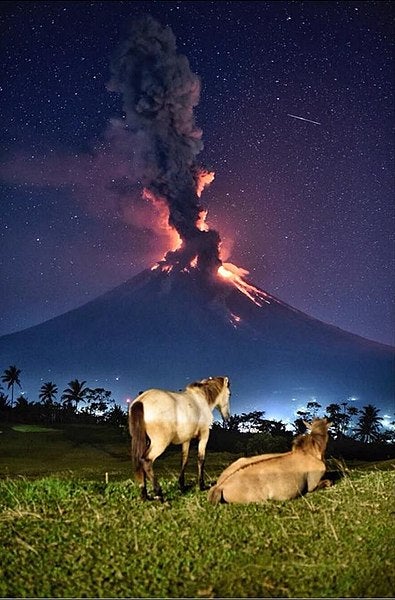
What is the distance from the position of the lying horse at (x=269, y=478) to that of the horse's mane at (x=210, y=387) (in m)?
2.12

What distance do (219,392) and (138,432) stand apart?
2.80 m

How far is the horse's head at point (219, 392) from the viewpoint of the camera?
38.5ft

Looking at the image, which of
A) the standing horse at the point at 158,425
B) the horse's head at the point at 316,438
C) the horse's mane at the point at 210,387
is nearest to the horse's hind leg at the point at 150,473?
the standing horse at the point at 158,425

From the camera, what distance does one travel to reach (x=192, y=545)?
673 centimetres

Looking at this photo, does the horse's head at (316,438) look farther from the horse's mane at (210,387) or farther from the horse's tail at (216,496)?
the horse's mane at (210,387)

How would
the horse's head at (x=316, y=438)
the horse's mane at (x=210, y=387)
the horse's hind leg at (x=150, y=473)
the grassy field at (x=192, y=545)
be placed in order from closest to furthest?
1. the grassy field at (x=192, y=545)
2. the horse's hind leg at (x=150, y=473)
3. the horse's head at (x=316, y=438)
4. the horse's mane at (x=210, y=387)

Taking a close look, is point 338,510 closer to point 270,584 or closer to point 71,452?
point 270,584

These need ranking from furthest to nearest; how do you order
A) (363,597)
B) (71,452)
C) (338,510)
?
(71,452), (338,510), (363,597)

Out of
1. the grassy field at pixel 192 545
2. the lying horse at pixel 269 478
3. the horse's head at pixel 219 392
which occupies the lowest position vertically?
the grassy field at pixel 192 545

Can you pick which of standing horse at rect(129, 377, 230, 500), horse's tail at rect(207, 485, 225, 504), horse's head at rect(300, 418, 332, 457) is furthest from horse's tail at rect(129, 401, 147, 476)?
horse's head at rect(300, 418, 332, 457)

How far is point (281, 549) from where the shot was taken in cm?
661

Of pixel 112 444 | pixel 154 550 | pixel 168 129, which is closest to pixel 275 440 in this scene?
pixel 112 444

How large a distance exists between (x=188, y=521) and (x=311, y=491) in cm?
306

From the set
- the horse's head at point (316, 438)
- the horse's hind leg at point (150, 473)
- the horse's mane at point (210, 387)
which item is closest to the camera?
the horse's hind leg at point (150, 473)
